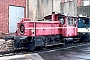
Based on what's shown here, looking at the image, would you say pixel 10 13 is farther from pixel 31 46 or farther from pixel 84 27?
pixel 31 46

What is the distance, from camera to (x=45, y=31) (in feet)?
52.4

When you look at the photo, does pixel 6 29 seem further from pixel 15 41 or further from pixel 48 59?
pixel 48 59

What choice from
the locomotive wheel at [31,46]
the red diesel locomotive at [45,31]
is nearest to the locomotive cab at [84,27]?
the red diesel locomotive at [45,31]

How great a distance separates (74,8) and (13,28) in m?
12.1

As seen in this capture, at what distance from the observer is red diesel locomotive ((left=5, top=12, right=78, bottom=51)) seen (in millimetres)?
14695

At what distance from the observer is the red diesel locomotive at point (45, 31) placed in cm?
1470

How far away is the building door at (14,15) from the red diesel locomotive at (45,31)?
27.3ft

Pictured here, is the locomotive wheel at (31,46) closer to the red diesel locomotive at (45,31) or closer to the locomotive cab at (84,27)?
the red diesel locomotive at (45,31)

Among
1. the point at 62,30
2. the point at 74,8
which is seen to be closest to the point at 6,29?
the point at 62,30

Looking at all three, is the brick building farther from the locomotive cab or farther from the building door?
the locomotive cab

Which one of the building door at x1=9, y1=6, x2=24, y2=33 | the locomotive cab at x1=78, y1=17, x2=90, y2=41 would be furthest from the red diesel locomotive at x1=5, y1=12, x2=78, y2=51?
the building door at x1=9, y1=6, x2=24, y2=33

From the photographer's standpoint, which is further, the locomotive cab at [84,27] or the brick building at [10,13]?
the brick building at [10,13]

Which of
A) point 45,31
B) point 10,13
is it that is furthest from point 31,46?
point 10,13

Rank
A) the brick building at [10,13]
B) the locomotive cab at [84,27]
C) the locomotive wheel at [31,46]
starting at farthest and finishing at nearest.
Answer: the brick building at [10,13], the locomotive cab at [84,27], the locomotive wheel at [31,46]
